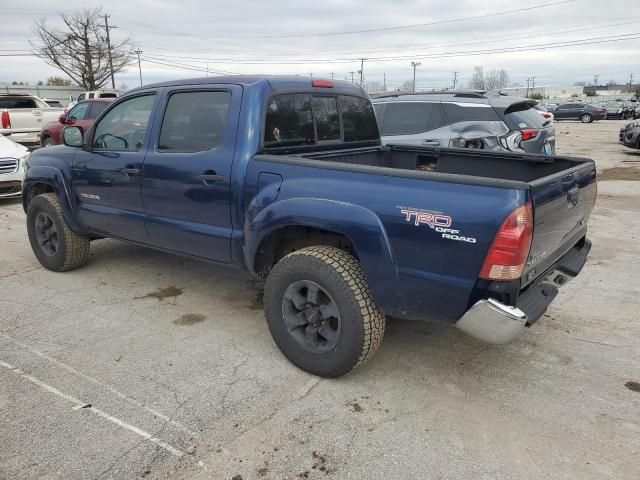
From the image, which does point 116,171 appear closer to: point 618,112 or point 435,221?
point 435,221

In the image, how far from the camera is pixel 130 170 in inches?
160

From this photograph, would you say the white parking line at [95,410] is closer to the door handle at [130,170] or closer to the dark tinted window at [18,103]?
the door handle at [130,170]

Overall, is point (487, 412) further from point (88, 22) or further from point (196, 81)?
point (88, 22)

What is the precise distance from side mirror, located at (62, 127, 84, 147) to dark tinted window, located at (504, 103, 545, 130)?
5628mm

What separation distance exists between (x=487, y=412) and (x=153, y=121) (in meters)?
3.14

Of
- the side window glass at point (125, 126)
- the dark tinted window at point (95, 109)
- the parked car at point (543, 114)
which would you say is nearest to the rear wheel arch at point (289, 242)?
the side window glass at point (125, 126)

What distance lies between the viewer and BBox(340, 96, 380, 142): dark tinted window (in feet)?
14.0

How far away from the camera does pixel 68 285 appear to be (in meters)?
4.82

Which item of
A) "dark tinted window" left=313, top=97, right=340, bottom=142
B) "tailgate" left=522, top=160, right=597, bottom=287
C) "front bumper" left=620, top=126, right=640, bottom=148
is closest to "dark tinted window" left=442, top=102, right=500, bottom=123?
"dark tinted window" left=313, top=97, right=340, bottom=142

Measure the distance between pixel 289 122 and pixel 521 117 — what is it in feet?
16.7

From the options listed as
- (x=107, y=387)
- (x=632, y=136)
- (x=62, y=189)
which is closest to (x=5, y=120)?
(x=62, y=189)

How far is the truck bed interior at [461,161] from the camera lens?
12.4ft

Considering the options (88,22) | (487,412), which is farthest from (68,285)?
(88,22)

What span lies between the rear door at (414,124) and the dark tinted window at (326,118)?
3381mm
